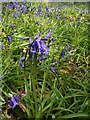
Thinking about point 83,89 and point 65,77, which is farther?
point 65,77

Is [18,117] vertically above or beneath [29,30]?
beneath

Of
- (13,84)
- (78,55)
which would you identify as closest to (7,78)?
(13,84)

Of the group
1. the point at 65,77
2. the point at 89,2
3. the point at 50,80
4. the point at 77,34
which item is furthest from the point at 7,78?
the point at 77,34

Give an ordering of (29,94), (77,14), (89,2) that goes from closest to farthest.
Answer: (29,94), (89,2), (77,14)

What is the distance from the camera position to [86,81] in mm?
1811

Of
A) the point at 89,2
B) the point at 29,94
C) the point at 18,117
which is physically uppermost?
the point at 89,2

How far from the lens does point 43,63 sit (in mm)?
1952

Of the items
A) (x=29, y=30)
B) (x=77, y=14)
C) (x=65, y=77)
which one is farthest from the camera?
(x=77, y=14)

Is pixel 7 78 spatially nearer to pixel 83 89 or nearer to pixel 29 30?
pixel 83 89

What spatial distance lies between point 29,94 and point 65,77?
0.41 meters

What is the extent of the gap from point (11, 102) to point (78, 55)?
3.35 feet

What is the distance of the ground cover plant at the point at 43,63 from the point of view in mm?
1431

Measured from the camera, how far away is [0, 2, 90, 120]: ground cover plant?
4.69ft

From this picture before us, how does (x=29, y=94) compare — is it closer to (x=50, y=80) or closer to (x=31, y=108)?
(x=31, y=108)
